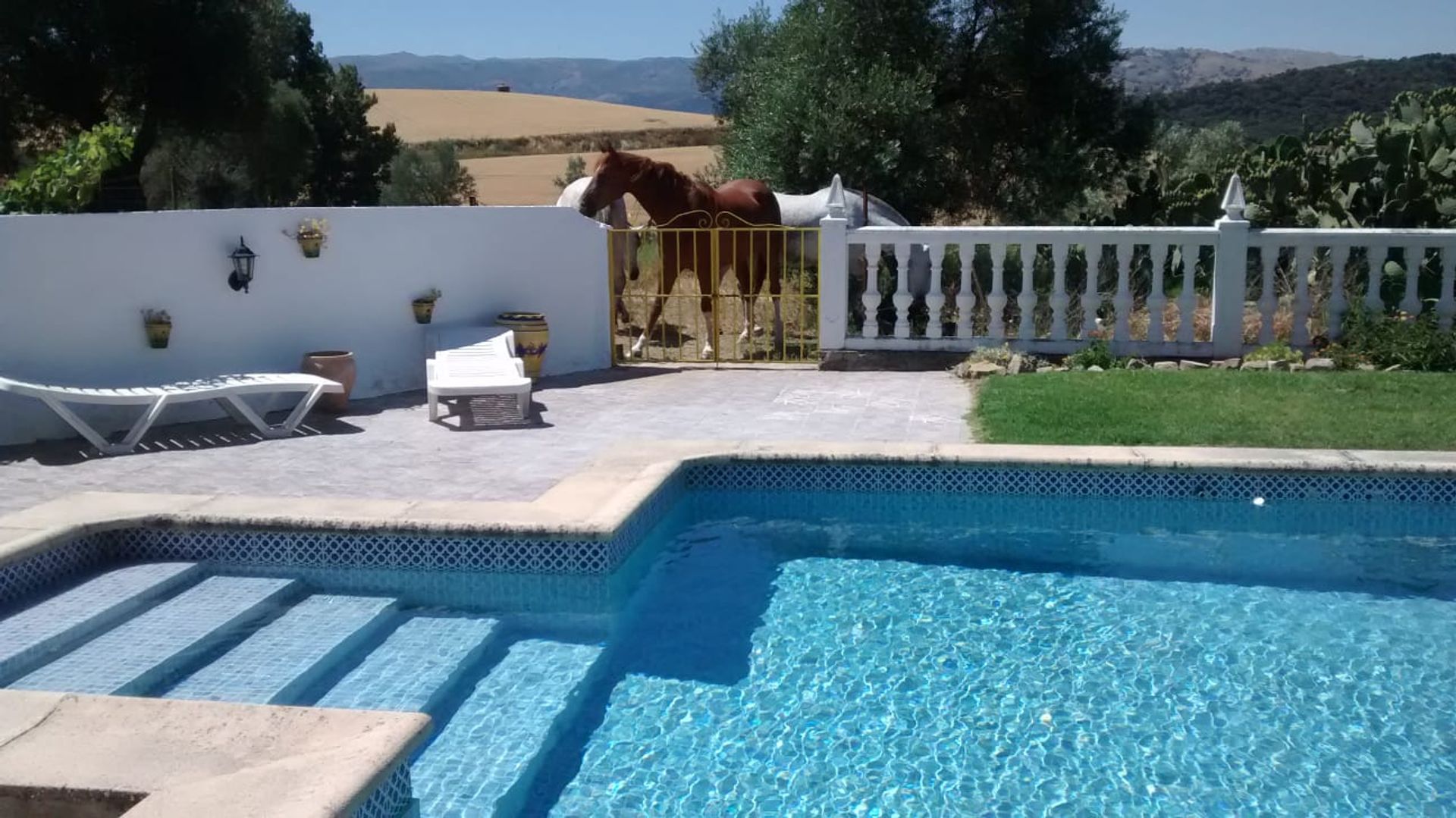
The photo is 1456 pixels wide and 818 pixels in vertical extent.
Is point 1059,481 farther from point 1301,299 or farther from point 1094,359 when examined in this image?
point 1301,299

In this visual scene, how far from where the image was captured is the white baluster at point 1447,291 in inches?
407

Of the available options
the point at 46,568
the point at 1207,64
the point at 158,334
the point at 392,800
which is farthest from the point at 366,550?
the point at 1207,64

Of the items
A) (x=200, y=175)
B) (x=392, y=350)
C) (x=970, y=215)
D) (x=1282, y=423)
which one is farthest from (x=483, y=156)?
(x=1282, y=423)

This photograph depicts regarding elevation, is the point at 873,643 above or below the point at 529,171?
below

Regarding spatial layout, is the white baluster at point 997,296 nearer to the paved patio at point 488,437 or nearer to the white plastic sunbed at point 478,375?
the paved patio at point 488,437

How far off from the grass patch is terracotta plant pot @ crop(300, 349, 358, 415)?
152 feet

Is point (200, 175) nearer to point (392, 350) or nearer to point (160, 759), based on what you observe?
point (392, 350)

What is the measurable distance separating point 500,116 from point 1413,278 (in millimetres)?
72302

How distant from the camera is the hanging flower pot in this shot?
28.8 feet

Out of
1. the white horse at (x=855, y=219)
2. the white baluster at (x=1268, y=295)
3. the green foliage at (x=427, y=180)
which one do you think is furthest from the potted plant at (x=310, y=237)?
the green foliage at (x=427, y=180)

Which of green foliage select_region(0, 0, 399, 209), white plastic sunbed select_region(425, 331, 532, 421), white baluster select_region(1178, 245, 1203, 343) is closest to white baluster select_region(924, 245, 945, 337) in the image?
white baluster select_region(1178, 245, 1203, 343)

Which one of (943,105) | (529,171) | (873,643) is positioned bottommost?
(873,643)

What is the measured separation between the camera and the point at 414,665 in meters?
5.24

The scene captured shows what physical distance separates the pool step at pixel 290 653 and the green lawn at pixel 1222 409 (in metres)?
4.13
